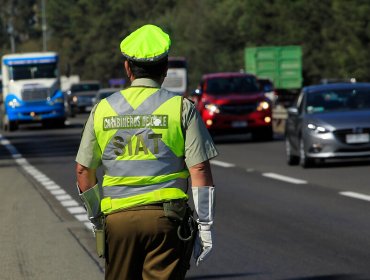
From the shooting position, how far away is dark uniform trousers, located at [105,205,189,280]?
19.0 feet

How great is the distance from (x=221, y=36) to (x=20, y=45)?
76.0 m

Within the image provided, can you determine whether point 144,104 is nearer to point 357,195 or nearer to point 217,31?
point 357,195

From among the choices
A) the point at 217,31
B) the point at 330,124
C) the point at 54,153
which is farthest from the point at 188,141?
the point at 217,31

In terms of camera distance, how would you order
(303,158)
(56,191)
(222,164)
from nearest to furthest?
(56,191) < (303,158) < (222,164)

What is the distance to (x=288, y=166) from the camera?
24281 millimetres

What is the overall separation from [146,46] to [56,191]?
14.5m

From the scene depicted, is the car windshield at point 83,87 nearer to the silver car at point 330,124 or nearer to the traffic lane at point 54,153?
the traffic lane at point 54,153

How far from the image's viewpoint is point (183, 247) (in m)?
5.84

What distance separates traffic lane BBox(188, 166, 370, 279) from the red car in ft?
45.8

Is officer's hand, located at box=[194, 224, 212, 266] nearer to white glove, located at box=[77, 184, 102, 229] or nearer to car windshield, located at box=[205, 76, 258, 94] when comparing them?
white glove, located at box=[77, 184, 102, 229]

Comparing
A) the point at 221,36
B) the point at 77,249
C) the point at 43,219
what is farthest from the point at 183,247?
the point at 221,36

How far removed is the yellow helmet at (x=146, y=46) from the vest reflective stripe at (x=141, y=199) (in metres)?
0.55

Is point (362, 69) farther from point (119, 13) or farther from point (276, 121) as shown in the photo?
point (119, 13)

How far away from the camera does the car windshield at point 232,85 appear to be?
113 feet
